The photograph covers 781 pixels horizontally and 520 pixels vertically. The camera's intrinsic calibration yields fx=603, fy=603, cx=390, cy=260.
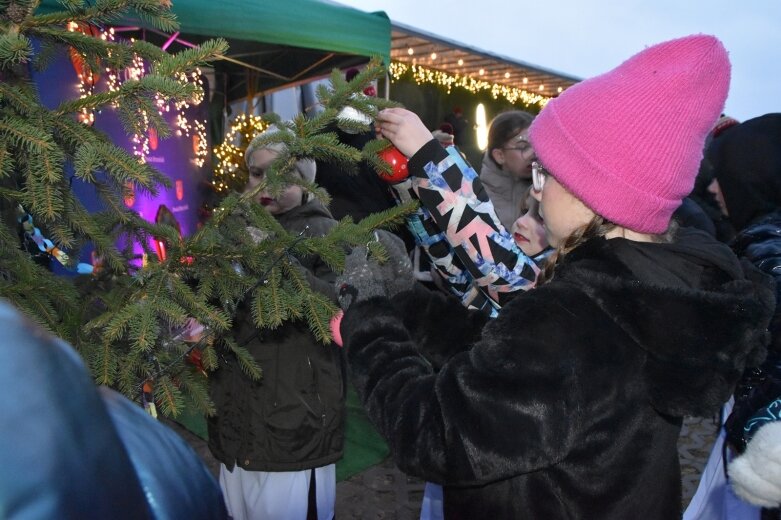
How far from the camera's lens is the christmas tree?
1.25m

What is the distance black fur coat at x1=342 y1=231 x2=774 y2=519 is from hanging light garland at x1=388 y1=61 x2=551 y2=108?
7.64 m

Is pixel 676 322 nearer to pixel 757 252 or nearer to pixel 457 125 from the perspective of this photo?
pixel 757 252

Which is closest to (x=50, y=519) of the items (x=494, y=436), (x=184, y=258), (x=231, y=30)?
(x=494, y=436)

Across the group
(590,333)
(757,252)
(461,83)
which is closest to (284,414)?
(590,333)

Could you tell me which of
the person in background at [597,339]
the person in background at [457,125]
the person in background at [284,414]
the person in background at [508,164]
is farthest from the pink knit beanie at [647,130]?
the person in background at [457,125]

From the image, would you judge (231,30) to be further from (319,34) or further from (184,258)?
(184,258)

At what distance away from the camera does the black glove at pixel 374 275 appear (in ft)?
4.99

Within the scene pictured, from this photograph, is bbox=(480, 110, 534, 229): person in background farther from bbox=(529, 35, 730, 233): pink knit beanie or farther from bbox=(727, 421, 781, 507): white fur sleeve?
bbox=(529, 35, 730, 233): pink knit beanie

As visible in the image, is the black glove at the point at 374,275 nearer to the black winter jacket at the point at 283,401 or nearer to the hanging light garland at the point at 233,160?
the black winter jacket at the point at 283,401

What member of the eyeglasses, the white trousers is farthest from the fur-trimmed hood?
the white trousers

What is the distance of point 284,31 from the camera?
16.1 feet

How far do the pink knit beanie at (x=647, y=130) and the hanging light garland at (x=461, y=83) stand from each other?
7.42 m

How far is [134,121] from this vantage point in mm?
1354

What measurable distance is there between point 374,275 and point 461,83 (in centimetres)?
1067
